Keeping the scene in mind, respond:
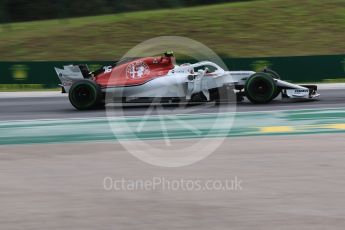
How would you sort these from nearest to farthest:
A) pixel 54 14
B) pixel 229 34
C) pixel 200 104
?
pixel 200 104
pixel 229 34
pixel 54 14

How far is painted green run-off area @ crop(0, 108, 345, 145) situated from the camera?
10.6 meters

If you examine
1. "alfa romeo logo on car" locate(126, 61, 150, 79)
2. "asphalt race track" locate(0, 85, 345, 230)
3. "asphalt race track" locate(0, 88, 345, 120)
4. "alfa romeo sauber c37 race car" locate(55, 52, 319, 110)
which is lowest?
"asphalt race track" locate(0, 88, 345, 120)

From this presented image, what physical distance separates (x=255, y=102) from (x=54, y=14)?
4515cm

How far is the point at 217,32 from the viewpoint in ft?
113

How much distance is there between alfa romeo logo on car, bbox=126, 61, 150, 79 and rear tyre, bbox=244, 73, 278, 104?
82.0 inches

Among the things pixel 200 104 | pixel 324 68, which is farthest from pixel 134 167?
pixel 324 68

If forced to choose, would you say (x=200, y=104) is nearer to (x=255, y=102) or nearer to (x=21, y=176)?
(x=255, y=102)

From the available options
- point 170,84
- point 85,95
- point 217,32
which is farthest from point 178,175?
point 217,32

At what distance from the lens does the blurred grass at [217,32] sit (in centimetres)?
3189

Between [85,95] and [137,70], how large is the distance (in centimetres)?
123

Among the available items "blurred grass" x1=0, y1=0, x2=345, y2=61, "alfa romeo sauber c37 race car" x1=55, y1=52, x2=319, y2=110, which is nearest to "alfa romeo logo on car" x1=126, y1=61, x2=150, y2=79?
"alfa romeo sauber c37 race car" x1=55, y1=52, x2=319, y2=110

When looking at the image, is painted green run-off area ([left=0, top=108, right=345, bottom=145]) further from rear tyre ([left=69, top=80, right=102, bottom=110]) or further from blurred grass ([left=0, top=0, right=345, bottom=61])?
blurred grass ([left=0, top=0, right=345, bottom=61])

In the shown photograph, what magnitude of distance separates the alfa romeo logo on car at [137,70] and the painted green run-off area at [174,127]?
139cm

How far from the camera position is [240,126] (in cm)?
1143
